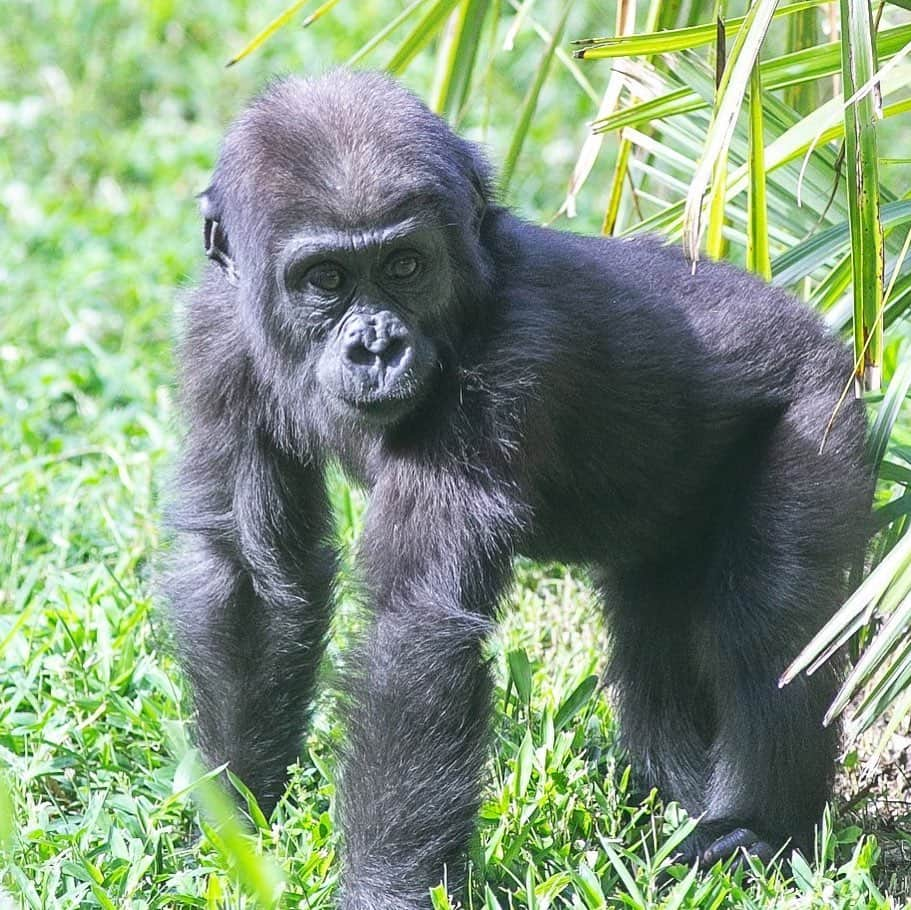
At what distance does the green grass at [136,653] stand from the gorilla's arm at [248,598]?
15cm

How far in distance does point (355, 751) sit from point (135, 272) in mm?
4643

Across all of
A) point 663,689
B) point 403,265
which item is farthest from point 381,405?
point 663,689

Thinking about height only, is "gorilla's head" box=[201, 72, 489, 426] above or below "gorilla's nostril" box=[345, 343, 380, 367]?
above

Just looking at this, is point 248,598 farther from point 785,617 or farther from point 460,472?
point 785,617

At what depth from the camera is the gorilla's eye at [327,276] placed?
4078 millimetres

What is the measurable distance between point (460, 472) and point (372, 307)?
488 mm

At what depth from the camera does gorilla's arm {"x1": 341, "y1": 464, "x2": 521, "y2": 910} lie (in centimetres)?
385

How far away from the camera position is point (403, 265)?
4.07m

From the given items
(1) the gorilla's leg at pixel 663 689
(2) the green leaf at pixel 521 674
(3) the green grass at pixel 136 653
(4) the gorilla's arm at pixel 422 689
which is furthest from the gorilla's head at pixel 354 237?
(1) the gorilla's leg at pixel 663 689

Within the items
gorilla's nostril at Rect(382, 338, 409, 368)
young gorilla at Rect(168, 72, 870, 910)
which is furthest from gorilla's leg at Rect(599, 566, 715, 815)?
gorilla's nostril at Rect(382, 338, 409, 368)

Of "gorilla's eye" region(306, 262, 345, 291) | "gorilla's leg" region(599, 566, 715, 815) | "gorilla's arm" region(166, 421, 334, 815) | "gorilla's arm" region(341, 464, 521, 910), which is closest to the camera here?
"gorilla's arm" region(341, 464, 521, 910)

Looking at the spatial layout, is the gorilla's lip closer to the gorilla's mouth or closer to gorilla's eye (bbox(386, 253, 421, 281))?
the gorilla's mouth

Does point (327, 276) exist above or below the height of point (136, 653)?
above

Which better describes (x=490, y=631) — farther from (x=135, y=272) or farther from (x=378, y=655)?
(x=135, y=272)
